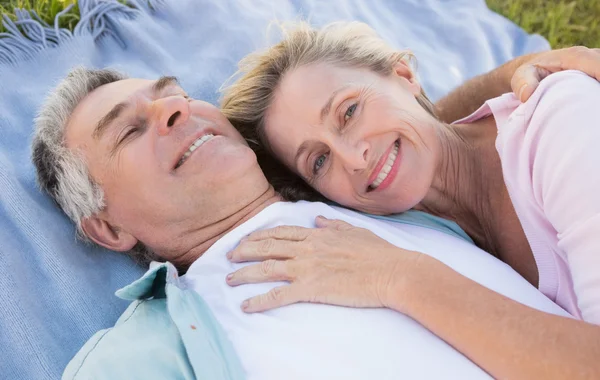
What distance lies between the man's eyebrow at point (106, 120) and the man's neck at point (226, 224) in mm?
528

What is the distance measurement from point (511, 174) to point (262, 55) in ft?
4.02

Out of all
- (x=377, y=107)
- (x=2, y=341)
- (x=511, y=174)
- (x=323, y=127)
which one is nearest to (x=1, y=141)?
(x=2, y=341)

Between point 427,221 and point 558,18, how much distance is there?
2.82 metres

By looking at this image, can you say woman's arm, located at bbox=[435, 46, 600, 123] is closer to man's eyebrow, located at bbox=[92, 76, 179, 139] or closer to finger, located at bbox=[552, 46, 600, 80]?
finger, located at bbox=[552, 46, 600, 80]

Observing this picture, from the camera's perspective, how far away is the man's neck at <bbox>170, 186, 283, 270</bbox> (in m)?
2.31

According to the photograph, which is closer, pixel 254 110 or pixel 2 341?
pixel 2 341

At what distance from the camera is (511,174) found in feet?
6.89

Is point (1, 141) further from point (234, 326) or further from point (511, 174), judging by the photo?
point (511, 174)

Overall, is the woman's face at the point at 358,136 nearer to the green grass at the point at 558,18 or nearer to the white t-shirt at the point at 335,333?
the white t-shirt at the point at 335,333

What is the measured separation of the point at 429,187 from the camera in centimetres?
242

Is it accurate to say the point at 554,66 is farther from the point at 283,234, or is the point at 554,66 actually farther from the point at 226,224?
the point at 226,224

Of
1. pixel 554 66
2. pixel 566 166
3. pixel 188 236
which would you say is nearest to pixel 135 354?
pixel 188 236

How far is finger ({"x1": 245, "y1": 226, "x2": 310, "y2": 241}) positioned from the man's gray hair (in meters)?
0.59

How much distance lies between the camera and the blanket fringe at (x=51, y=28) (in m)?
3.17
